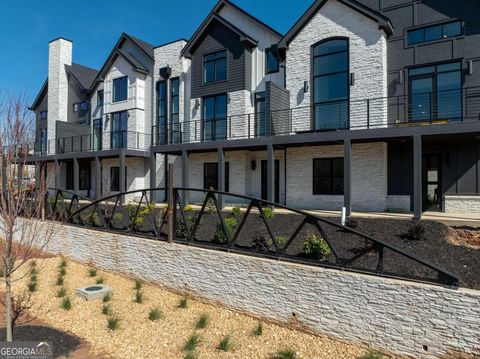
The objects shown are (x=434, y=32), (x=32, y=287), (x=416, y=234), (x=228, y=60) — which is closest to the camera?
(x=32, y=287)

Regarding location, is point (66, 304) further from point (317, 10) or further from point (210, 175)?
point (317, 10)

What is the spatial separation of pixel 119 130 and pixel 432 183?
17532mm

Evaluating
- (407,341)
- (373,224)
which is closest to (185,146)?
(373,224)

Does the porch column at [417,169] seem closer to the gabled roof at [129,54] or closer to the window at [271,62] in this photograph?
the window at [271,62]

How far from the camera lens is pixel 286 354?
16.2ft

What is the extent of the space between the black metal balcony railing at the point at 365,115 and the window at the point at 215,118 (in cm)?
31

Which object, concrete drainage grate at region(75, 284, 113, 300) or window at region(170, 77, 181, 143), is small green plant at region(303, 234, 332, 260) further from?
window at region(170, 77, 181, 143)

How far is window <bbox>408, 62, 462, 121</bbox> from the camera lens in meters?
12.8

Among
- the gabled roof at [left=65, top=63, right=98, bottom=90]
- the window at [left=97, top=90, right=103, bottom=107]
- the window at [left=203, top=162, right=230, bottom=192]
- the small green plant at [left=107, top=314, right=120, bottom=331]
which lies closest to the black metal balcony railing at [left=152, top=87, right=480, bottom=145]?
the window at [left=203, top=162, right=230, bottom=192]

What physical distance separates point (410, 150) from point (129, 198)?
1535cm

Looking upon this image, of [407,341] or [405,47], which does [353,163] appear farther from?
[407,341]

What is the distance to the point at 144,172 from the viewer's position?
21.5 m

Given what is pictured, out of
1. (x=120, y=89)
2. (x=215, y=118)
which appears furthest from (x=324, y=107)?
(x=120, y=89)

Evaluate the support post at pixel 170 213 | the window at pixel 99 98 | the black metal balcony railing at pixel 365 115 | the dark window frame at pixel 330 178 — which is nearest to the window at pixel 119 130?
the window at pixel 99 98
